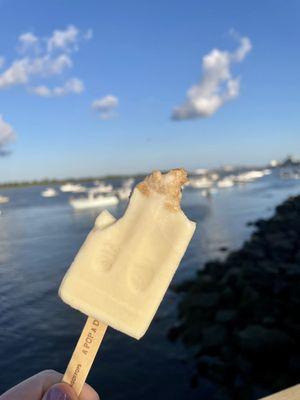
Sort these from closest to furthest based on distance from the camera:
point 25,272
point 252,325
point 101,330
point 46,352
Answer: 1. point 101,330
2. point 252,325
3. point 46,352
4. point 25,272

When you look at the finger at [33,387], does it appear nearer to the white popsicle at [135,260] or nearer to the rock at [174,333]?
the white popsicle at [135,260]

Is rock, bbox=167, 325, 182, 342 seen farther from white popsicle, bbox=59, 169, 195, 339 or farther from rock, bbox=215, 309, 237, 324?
white popsicle, bbox=59, 169, 195, 339

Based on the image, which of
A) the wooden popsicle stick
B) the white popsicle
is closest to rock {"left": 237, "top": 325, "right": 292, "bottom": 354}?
the white popsicle

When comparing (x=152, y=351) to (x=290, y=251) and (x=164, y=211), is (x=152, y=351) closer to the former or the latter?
(x=290, y=251)

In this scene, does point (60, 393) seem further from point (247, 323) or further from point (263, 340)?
point (247, 323)

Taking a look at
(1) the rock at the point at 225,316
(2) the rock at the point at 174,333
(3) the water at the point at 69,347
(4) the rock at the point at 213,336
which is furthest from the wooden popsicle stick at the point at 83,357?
(2) the rock at the point at 174,333

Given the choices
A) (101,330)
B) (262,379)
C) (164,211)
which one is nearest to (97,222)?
(164,211)
